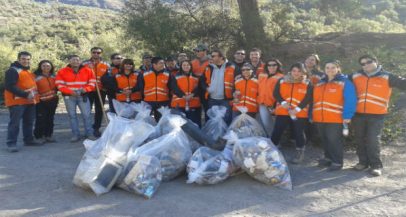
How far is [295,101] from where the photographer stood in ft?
20.6

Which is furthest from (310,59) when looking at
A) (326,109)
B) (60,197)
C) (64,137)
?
(64,137)

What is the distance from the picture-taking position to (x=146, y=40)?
453 inches

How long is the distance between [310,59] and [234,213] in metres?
3.24

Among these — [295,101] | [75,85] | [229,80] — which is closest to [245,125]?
[295,101]

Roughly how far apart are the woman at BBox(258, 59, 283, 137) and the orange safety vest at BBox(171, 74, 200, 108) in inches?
50.9

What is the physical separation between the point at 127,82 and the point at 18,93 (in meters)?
→ 1.98

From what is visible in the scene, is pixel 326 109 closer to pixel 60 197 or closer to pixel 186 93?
pixel 186 93

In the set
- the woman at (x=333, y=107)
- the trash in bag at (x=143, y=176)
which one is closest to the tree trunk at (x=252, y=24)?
the woman at (x=333, y=107)

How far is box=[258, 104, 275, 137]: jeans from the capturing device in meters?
6.98

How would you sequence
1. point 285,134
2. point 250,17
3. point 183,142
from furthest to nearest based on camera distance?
point 250,17 → point 285,134 → point 183,142

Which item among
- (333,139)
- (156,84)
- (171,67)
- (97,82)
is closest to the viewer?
(333,139)

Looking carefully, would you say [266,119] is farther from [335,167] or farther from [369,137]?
[369,137]

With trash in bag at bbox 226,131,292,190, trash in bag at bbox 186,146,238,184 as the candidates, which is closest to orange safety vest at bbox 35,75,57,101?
trash in bag at bbox 186,146,238,184

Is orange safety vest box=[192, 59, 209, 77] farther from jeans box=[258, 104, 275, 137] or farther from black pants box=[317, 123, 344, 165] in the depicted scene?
black pants box=[317, 123, 344, 165]
